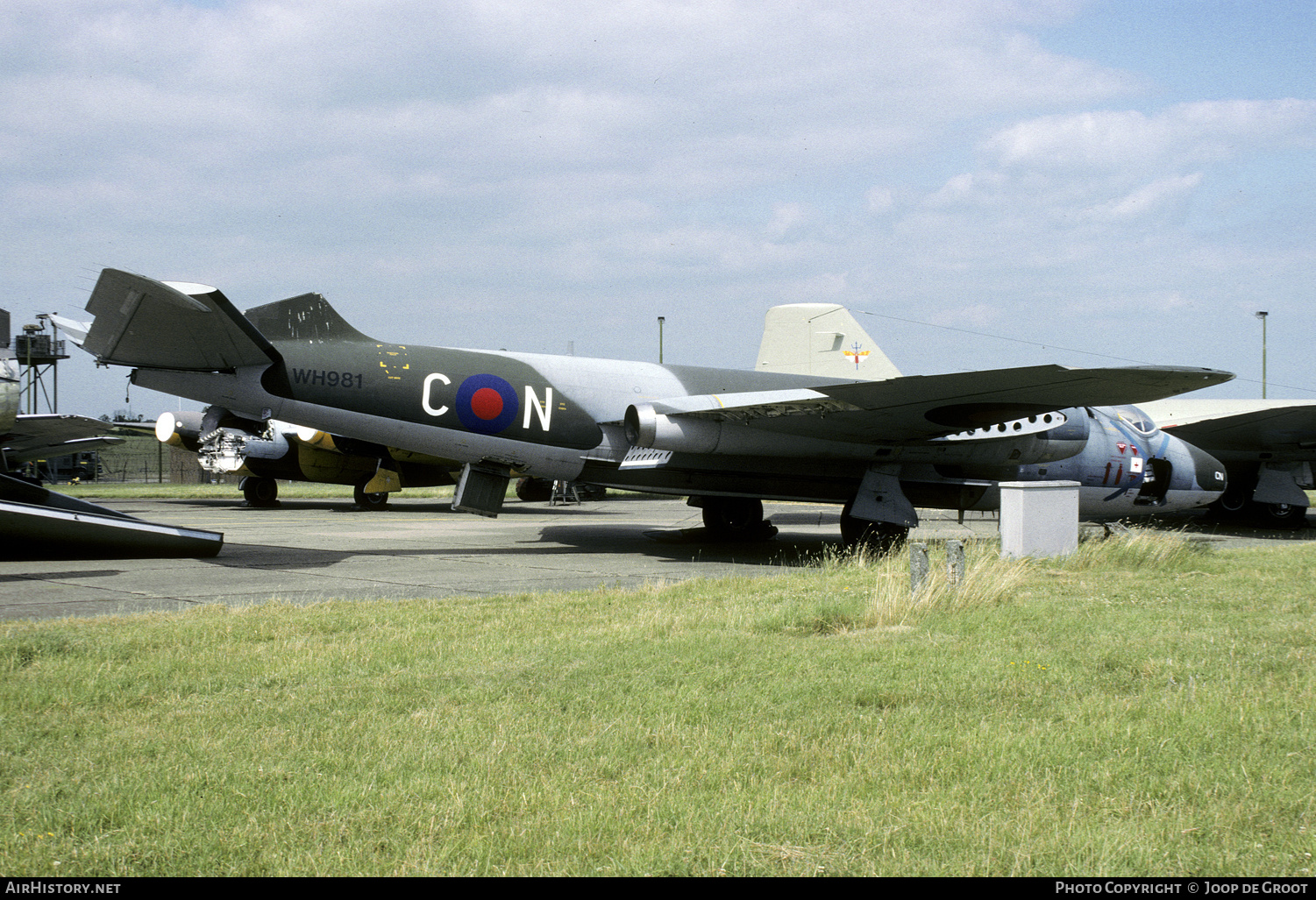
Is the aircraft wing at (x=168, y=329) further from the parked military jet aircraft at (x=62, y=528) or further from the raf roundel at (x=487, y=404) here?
the raf roundel at (x=487, y=404)

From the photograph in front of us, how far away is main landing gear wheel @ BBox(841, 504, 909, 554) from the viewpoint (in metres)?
14.0

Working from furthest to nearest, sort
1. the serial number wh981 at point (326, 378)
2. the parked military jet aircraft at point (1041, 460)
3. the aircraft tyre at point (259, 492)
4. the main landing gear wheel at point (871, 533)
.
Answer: the aircraft tyre at point (259, 492)
the parked military jet aircraft at point (1041, 460)
the main landing gear wheel at point (871, 533)
the serial number wh981 at point (326, 378)

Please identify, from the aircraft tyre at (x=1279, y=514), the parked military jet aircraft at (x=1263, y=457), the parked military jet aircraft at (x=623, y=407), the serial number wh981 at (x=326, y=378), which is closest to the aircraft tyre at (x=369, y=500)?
the parked military jet aircraft at (x=623, y=407)

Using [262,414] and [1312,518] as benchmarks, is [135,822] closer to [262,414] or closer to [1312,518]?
[262,414]

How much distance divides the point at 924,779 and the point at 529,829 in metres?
1.55

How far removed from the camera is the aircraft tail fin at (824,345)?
54.5 ft

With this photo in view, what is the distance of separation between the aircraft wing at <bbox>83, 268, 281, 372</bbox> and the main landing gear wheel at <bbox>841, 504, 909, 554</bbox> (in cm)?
845

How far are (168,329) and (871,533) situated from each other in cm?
988

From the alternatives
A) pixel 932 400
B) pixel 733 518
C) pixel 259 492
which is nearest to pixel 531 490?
pixel 259 492

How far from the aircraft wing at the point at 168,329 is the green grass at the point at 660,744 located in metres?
4.84

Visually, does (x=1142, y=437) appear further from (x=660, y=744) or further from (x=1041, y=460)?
(x=660, y=744)

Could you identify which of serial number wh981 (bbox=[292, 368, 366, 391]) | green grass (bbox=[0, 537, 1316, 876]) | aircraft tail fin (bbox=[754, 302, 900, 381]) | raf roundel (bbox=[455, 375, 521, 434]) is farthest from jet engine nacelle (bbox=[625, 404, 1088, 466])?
green grass (bbox=[0, 537, 1316, 876])

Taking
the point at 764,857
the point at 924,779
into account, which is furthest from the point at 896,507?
the point at 764,857

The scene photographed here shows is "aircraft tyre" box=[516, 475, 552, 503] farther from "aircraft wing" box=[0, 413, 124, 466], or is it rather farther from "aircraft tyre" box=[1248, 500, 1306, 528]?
"aircraft tyre" box=[1248, 500, 1306, 528]
